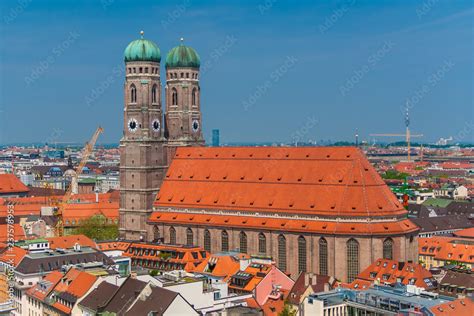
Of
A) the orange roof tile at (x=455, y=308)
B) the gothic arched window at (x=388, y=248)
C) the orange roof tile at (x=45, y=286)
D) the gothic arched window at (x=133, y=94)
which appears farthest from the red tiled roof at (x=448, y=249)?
the orange roof tile at (x=45, y=286)

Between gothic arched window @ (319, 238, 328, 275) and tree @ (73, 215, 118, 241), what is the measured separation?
5124 cm

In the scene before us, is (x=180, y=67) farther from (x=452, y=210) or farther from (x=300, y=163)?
(x=452, y=210)

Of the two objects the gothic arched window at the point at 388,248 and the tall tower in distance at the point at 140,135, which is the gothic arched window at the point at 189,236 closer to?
the tall tower in distance at the point at 140,135

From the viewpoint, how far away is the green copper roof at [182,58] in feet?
451

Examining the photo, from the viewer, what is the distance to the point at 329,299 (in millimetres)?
77438

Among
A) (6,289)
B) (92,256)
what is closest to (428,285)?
(92,256)

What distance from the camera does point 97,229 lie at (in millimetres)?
145125

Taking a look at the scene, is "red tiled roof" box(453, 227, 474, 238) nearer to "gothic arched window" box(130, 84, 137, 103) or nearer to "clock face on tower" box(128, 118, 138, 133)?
"clock face on tower" box(128, 118, 138, 133)

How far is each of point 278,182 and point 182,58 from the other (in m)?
34.9

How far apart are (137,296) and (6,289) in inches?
1331

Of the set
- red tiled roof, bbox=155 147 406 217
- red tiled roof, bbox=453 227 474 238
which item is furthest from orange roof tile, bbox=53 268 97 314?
red tiled roof, bbox=453 227 474 238

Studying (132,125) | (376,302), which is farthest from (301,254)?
(132,125)

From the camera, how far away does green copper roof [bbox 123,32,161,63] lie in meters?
130

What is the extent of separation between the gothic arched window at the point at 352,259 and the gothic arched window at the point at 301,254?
292 inches
